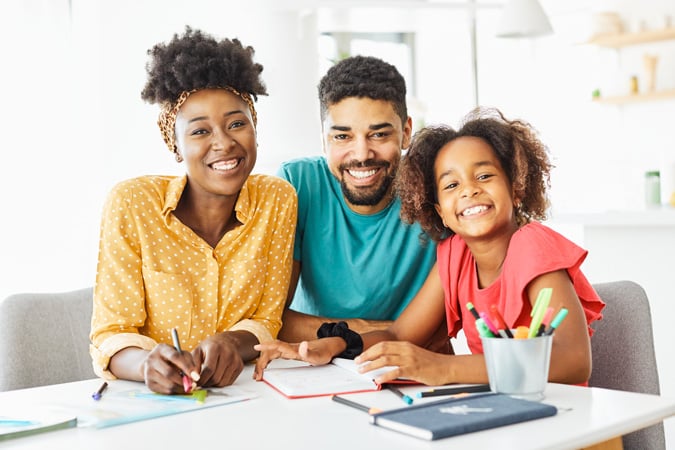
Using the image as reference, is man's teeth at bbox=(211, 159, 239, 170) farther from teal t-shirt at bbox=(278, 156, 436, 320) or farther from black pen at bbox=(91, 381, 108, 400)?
black pen at bbox=(91, 381, 108, 400)

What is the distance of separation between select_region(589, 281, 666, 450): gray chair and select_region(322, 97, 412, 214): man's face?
0.64 m

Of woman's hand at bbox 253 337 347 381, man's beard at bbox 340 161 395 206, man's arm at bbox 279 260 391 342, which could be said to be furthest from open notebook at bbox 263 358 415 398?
man's beard at bbox 340 161 395 206

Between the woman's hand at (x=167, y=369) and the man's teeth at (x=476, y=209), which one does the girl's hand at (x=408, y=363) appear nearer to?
the woman's hand at (x=167, y=369)

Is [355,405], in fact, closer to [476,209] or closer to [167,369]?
[167,369]

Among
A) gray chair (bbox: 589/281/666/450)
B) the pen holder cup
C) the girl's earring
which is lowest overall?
gray chair (bbox: 589/281/666/450)

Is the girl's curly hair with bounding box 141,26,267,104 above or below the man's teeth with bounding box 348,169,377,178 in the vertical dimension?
above

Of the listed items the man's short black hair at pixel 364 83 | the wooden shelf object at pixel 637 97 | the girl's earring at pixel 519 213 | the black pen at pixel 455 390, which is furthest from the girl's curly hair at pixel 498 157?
the wooden shelf object at pixel 637 97

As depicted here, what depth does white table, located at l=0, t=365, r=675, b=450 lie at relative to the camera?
3.54ft

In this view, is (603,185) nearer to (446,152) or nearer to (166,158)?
(166,158)

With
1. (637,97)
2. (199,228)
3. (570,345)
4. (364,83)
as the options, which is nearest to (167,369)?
(199,228)

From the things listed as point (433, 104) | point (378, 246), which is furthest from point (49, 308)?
point (433, 104)

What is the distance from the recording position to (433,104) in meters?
8.20

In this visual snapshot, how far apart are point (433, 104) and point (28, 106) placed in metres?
5.41

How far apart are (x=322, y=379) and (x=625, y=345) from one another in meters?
0.67
